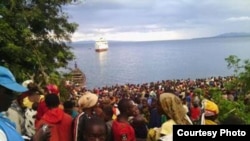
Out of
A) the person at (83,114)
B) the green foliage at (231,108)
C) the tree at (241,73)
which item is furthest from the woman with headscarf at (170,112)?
the tree at (241,73)

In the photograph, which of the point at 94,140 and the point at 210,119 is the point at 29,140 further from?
the point at 210,119

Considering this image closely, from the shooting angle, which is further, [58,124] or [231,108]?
[231,108]

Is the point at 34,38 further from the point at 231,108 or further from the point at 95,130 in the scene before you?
the point at 95,130

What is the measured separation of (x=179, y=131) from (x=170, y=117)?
0.88 m

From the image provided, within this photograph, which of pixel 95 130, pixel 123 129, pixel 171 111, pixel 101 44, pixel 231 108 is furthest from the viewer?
pixel 101 44

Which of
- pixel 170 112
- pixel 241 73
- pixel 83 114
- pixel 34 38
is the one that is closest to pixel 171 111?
pixel 170 112

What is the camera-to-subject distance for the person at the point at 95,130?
3613 millimetres

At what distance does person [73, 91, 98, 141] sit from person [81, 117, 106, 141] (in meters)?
0.22

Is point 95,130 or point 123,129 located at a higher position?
point 95,130

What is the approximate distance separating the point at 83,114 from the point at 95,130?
1.60 ft

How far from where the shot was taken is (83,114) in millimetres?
4074

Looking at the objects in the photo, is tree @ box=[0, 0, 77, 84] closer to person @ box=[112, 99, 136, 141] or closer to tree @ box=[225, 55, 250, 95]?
tree @ box=[225, 55, 250, 95]

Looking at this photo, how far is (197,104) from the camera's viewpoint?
819 cm

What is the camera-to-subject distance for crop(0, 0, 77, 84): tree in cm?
1276
